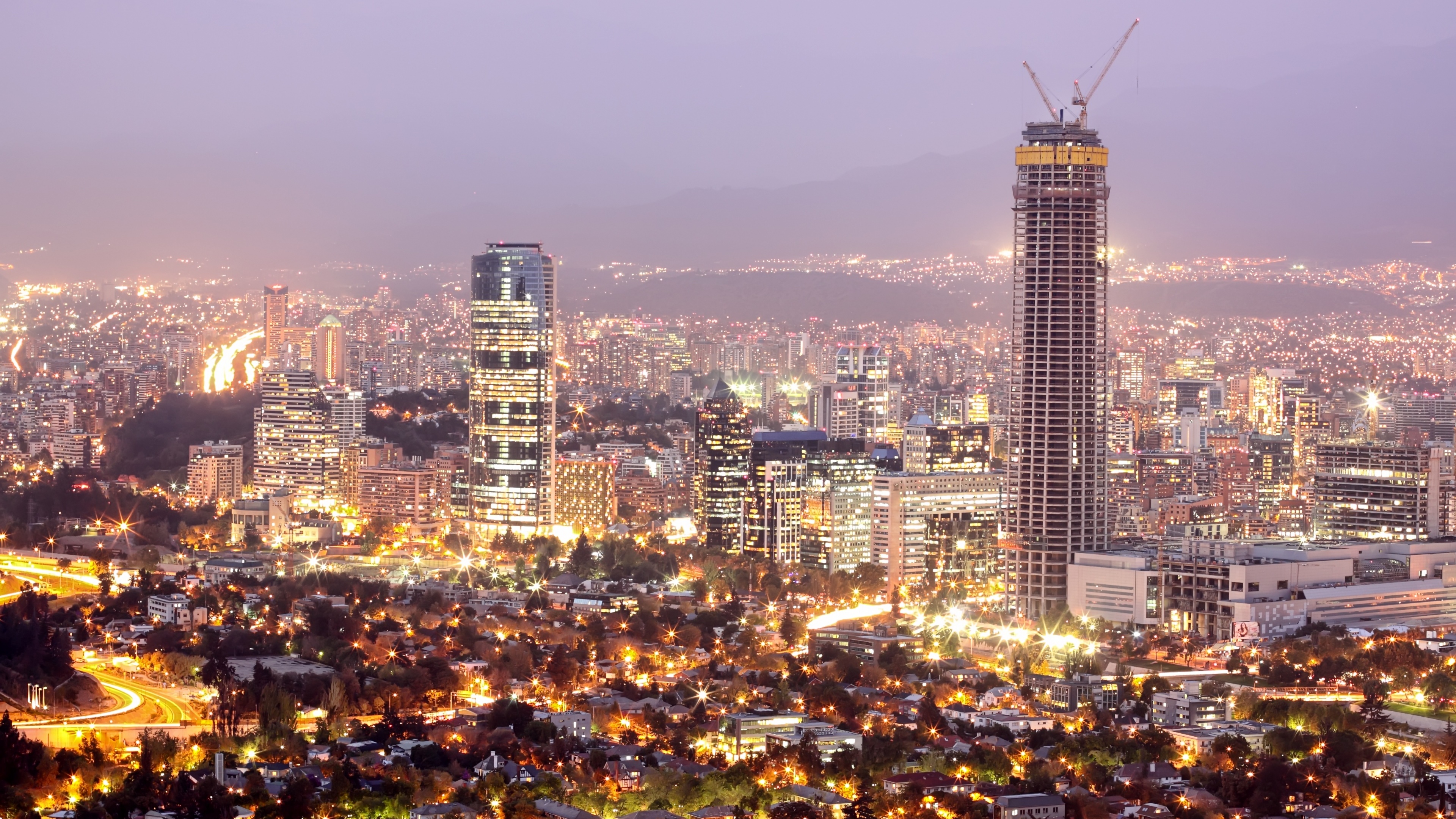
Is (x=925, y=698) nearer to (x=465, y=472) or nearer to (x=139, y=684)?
(x=139, y=684)

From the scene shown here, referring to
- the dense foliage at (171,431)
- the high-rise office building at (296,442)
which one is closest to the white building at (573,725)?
the high-rise office building at (296,442)

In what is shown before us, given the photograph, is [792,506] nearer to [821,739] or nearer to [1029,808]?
[821,739]

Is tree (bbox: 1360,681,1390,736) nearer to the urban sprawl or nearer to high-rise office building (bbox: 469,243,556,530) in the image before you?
the urban sprawl

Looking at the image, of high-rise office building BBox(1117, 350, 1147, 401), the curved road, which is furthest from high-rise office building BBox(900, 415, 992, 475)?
high-rise office building BBox(1117, 350, 1147, 401)

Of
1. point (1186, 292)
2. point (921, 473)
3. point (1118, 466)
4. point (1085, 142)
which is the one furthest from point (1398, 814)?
point (1186, 292)

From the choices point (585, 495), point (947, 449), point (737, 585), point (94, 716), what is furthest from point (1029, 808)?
point (585, 495)

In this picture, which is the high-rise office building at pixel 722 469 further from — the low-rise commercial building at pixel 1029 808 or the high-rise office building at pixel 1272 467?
the low-rise commercial building at pixel 1029 808

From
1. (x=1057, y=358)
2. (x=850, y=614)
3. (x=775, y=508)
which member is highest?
(x=1057, y=358)
